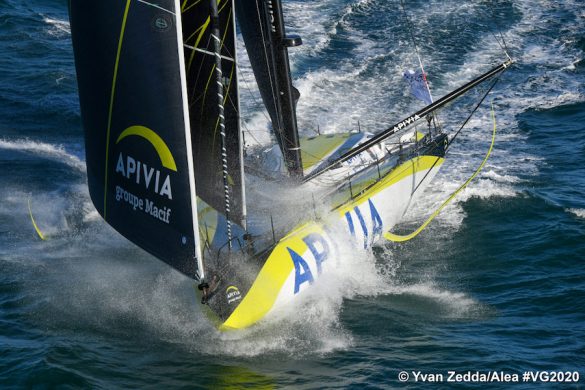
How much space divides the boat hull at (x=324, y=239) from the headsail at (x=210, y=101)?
61.5 inches

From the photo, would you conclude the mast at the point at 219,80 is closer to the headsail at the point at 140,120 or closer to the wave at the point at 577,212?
the headsail at the point at 140,120

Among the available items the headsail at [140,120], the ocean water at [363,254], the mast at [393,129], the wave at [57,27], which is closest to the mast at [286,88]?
the mast at [393,129]

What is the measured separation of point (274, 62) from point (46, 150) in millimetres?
8951

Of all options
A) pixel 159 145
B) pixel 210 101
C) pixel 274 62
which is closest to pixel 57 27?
pixel 274 62

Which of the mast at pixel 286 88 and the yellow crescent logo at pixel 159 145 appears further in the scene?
the mast at pixel 286 88

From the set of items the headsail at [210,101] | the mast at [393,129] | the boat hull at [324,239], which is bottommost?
the boat hull at [324,239]

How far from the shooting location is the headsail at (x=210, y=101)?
13.9 m

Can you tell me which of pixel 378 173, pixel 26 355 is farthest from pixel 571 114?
pixel 26 355

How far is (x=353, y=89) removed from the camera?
2738 cm

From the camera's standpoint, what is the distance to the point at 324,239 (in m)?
17.1

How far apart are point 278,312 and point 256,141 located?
8341 mm

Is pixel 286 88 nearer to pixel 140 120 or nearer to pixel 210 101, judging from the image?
pixel 210 101

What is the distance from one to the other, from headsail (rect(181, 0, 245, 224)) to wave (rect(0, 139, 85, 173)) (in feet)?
29.6

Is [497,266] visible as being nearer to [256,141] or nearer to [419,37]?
[256,141]
